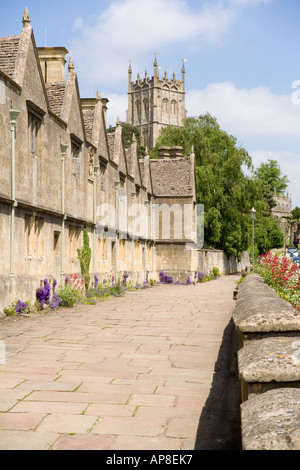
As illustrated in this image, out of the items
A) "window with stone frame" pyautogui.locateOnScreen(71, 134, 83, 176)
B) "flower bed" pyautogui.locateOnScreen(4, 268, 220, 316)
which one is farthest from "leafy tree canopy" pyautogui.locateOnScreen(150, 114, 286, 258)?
"window with stone frame" pyautogui.locateOnScreen(71, 134, 83, 176)

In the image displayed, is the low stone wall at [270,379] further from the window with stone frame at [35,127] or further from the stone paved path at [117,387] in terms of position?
the window with stone frame at [35,127]

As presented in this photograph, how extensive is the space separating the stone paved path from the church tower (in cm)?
11181

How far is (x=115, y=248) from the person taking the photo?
80.1 ft

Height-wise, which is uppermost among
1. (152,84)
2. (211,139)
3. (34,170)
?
(152,84)

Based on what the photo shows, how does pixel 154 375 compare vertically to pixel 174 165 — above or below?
below

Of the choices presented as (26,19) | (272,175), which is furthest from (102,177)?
(272,175)

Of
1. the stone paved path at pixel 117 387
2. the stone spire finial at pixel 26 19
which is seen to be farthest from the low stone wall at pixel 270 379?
the stone spire finial at pixel 26 19

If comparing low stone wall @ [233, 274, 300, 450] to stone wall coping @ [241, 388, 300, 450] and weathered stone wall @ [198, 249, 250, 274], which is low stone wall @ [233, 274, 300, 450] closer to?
stone wall coping @ [241, 388, 300, 450]

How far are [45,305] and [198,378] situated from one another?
9041 millimetres

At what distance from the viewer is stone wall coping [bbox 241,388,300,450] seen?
2512 millimetres

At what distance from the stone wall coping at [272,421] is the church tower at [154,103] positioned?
386 feet

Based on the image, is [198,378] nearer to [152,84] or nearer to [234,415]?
[234,415]

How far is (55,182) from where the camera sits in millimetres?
16562
